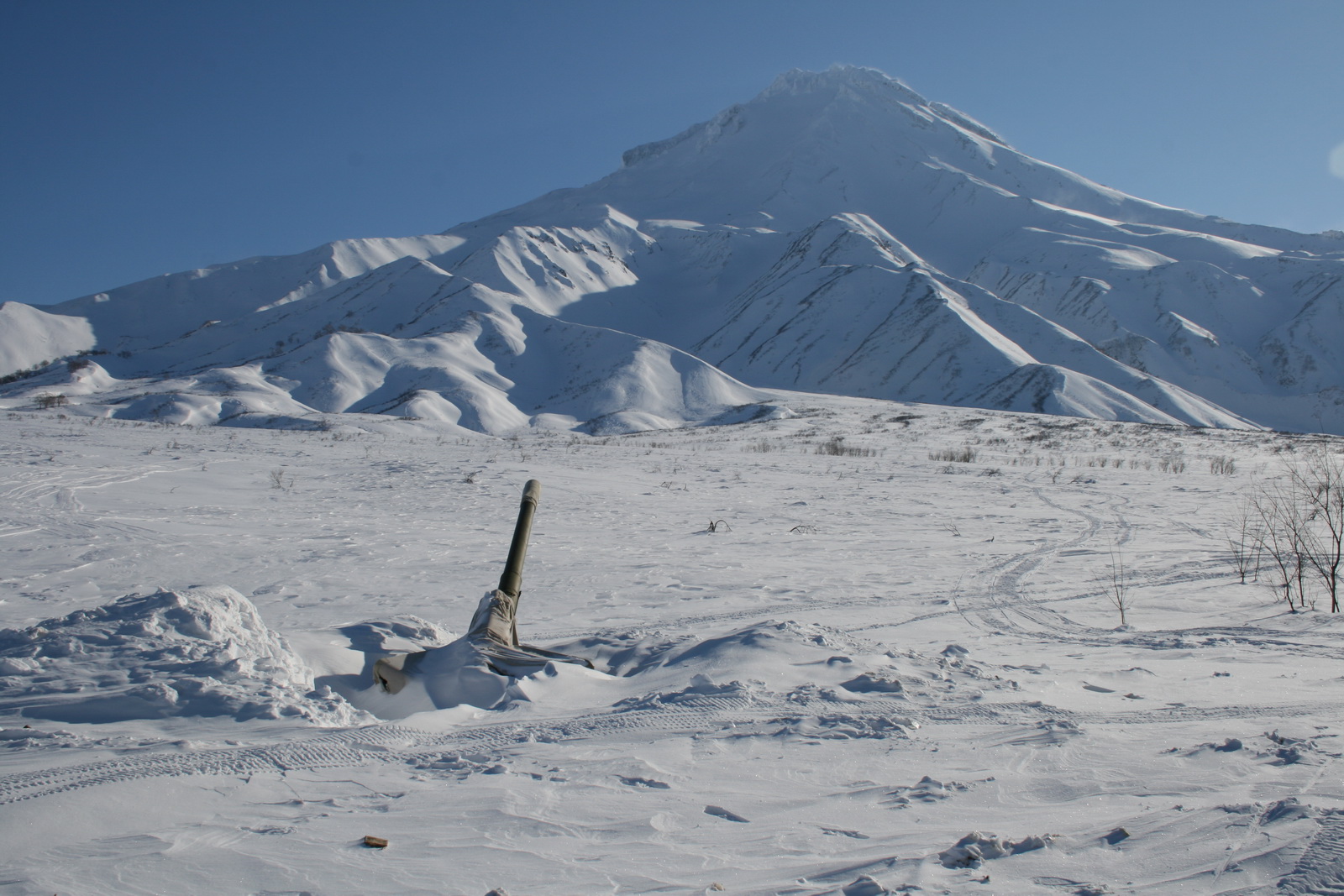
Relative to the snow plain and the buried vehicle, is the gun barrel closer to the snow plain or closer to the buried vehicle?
the buried vehicle

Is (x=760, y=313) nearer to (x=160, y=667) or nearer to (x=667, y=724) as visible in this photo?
(x=667, y=724)

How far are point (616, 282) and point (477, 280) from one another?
21.2 meters

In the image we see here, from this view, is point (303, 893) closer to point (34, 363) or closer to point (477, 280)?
point (477, 280)

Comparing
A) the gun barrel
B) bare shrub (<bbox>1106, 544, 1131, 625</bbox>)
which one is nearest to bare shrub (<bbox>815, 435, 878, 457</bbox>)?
bare shrub (<bbox>1106, 544, 1131, 625</bbox>)

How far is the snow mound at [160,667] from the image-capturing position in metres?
2.80

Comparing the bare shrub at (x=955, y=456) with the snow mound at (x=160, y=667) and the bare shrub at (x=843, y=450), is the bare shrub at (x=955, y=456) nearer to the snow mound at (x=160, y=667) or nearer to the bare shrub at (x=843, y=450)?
the bare shrub at (x=843, y=450)

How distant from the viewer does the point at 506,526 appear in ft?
27.9

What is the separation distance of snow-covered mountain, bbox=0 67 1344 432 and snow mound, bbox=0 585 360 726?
34496mm

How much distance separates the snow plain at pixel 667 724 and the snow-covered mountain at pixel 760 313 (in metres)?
32.9

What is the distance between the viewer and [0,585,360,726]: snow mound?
2801 millimetres

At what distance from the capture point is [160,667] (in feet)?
9.89

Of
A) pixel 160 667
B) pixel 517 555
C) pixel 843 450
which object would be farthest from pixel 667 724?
pixel 843 450

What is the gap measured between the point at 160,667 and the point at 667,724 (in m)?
2.08

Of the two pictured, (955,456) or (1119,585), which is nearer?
(1119,585)
